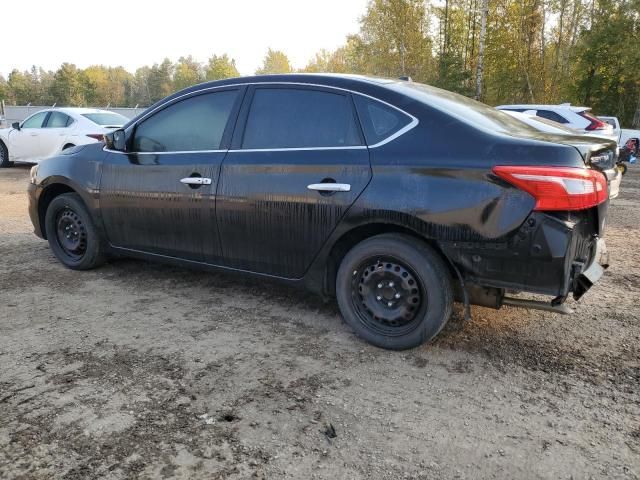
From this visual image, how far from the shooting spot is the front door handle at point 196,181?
3873 millimetres

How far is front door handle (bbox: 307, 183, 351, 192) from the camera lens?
10.7ft

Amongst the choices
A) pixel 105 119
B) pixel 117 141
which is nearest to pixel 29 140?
pixel 105 119

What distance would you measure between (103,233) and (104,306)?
0.84 m

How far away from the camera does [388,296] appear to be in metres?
3.29

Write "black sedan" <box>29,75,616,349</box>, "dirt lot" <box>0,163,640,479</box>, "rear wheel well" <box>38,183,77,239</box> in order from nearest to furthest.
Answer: "dirt lot" <box>0,163,640,479</box> → "black sedan" <box>29,75,616,349</box> → "rear wheel well" <box>38,183,77,239</box>

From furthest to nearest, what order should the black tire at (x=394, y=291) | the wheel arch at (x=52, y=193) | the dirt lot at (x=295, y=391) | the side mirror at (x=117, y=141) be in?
1. the wheel arch at (x=52, y=193)
2. the side mirror at (x=117, y=141)
3. the black tire at (x=394, y=291)
4. the dirt lot at (x=295, y=391)

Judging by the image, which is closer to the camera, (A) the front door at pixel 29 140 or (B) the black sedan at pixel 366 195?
(B) the black sedan at pixel 366 195

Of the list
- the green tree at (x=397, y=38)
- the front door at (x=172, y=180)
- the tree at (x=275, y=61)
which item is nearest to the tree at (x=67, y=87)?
the tree at (x=275, y=61)

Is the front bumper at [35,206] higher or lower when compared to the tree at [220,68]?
lower

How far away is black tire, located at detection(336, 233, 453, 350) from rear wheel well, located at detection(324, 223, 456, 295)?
4 centimetres

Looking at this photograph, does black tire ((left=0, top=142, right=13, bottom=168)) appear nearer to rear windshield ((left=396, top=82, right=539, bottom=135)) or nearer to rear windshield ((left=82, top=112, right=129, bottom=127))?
rear windshield ((left=82, top=112, right=129, bottom=127))

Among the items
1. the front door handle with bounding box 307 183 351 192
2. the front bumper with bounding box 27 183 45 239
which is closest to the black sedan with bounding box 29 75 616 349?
the front door handle with bounding box 307 183 351 192

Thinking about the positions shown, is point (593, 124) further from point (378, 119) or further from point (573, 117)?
point (378, 119)

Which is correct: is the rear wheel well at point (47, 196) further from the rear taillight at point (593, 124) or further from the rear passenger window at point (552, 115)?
the rear taillight at point (593, 124)
